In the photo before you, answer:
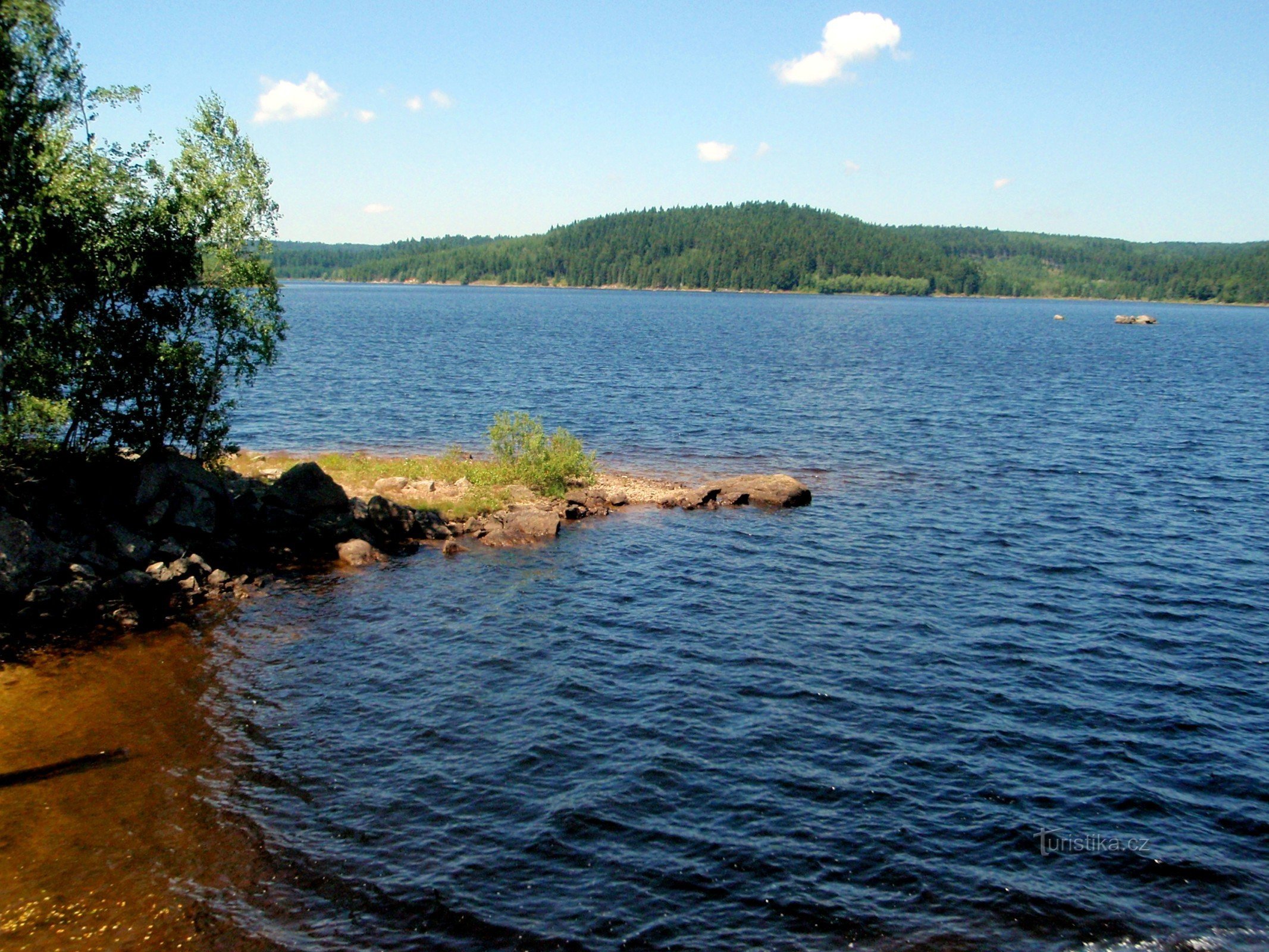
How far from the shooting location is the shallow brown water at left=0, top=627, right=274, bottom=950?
15.3 m

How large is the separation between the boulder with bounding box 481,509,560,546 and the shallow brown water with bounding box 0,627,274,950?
13892 mm

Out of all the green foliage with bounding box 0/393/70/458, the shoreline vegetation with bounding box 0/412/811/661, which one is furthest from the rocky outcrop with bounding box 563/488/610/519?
the green foliage with bounding box 0/393/70/458

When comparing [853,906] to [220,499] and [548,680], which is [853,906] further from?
[220,499]

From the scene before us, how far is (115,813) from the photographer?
60.3ft

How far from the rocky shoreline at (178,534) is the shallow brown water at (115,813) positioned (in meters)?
2.54

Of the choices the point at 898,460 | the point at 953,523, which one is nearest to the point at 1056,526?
the point at 953,523

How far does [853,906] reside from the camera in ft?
53.9

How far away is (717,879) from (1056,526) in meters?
30.3

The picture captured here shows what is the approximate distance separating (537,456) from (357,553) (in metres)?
11.4

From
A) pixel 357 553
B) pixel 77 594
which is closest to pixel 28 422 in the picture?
pixel 77 594

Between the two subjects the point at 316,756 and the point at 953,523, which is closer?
the point at 316,756

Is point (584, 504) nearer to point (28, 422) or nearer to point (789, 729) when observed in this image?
point (789, 729)

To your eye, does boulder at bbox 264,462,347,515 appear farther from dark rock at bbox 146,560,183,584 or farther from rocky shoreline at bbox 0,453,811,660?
dark rock at bbox 146,560,183,584

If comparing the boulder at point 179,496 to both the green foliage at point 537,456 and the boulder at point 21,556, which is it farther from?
the green foliage at point 537,456
